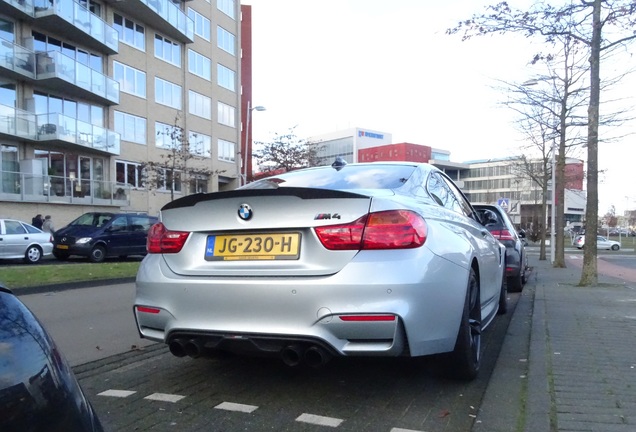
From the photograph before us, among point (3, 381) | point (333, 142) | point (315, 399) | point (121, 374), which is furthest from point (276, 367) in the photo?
point (333, 142)

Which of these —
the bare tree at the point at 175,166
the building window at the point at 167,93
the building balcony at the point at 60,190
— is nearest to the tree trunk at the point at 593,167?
the bare tree at the point at 175,166

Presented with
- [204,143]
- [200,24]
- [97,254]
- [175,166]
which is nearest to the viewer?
[97,254]

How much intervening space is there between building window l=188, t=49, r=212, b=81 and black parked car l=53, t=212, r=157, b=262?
21.7 meters

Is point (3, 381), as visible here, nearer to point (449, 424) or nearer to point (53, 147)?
point (449, 424)

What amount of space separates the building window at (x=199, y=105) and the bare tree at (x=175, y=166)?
2.05 metres

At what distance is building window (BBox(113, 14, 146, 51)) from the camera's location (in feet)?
104

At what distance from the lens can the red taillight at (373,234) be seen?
318 cm

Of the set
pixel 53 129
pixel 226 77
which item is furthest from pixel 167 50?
pixel 53 129

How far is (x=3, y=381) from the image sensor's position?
1324mm

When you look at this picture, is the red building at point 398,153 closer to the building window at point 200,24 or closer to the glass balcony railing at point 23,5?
the building window at point 200,24

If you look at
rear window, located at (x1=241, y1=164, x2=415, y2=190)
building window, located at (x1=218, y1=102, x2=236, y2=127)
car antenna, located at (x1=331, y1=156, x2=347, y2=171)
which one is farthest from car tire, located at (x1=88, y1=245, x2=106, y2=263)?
building window, located at (x1=218, y1=102, x2=236, y2=127)

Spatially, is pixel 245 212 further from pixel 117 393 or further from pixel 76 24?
pixel 76 24

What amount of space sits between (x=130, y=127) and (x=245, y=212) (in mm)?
31438

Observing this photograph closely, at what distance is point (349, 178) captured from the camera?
421cm
